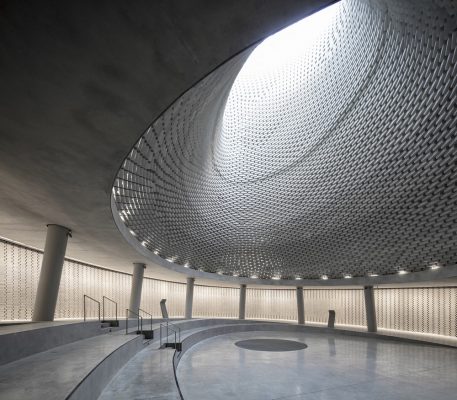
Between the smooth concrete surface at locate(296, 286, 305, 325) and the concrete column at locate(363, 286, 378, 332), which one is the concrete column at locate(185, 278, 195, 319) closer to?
the smooth concrete surface at locate(296, 286, 305, 325)

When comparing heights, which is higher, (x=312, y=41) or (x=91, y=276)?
(x=312, y=41)

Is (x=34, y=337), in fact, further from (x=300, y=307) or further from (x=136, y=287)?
(x=300, y=307)

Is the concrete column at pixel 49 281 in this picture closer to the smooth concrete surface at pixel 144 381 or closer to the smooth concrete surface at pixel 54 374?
the smooth concrete surface at pixel 54 374

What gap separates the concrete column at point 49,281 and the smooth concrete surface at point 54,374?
563cm

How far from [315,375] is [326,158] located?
15085 mm

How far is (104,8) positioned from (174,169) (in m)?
14.1

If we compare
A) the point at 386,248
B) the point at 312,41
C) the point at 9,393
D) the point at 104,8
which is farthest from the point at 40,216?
the point at 386,248

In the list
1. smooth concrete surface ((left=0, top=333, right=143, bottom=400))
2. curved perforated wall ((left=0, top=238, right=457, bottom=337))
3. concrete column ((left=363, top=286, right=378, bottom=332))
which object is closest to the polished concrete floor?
smooth concrete surface ((left=0, top=333, right=143, bottom=400))

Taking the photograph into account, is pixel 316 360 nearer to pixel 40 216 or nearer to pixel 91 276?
pixel 40 216

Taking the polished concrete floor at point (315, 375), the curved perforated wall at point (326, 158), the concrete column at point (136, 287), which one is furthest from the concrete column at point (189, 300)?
the polished concrete floor at point (315, 375)

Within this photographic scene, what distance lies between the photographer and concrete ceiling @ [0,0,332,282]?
494 centimetres

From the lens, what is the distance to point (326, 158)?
24.4 m

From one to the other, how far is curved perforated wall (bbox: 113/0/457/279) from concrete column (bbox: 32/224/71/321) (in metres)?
4.07

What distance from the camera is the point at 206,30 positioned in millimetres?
5184
